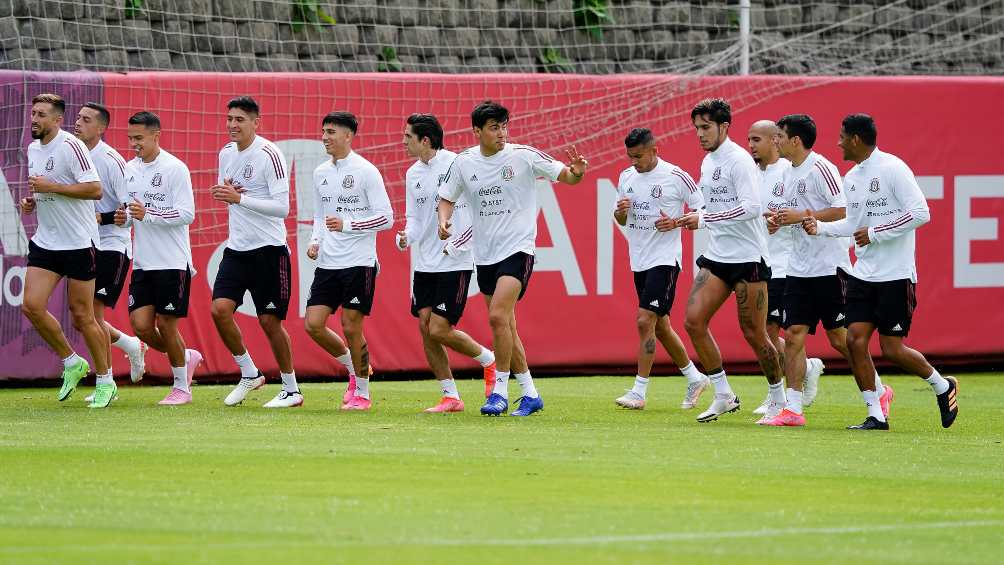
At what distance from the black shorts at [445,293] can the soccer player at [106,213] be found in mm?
2612

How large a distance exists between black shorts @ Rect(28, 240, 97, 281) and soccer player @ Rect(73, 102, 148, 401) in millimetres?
636

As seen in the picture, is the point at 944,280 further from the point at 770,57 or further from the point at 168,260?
the point at 168,260

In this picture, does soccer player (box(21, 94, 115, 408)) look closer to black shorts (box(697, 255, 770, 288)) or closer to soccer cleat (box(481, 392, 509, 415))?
soccer cleat (box(481, 392, 509, 415))

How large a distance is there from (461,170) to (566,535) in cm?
568

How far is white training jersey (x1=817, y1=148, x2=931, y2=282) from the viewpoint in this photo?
10984 millimetres

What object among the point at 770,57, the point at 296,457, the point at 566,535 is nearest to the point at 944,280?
the point at 770,57

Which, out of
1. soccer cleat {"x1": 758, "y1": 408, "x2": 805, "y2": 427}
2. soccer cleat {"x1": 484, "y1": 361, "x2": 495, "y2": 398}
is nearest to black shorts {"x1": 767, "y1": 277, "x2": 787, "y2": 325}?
soccer cleat {"x1": 758, "y1": 408, "x2": 805, "y2": 427}

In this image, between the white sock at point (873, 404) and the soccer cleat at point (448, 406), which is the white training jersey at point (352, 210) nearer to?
the soccer cleat at point (448, 406)

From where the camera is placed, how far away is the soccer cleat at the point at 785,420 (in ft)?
38.3

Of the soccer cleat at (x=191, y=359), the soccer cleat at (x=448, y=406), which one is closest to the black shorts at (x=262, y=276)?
the soccer cleat at (x=191, y=359)

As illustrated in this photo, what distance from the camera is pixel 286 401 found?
1285 centimetres

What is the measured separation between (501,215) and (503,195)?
151 mm

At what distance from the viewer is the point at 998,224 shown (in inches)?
708

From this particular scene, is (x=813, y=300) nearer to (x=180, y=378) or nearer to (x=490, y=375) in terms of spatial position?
(x=490, y=375)
